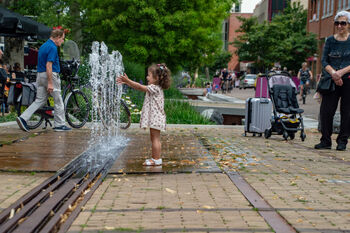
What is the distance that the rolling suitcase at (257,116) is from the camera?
10.8m

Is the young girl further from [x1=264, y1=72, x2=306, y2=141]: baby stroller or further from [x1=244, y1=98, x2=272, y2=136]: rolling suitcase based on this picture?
[x1=244, y1=98, x2=272, y2=136]: rolling suitcase

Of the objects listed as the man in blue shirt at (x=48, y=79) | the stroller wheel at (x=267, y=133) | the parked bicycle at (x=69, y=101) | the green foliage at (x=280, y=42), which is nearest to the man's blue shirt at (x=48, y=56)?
the man in blue shirt at (x=48, y=79)

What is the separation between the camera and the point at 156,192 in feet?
16.5

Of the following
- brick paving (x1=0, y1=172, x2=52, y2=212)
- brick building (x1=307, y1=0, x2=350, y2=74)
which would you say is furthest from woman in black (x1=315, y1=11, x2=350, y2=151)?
brick building (x1=307, y1=0, x2=350, y2=74)

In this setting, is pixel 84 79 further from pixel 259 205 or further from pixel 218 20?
pixel 259 205

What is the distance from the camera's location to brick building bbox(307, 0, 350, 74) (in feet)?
146

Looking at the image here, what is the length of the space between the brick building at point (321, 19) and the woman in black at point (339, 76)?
113 ft

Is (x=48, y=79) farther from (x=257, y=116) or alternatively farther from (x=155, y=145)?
(x=257, y=116)

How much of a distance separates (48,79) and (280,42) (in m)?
45.0

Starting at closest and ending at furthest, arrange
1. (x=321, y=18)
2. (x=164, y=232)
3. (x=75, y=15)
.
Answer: (x=164, y=232) < (x=75, y=15) < (x=321, y=18)

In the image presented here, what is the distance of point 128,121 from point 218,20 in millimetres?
12028

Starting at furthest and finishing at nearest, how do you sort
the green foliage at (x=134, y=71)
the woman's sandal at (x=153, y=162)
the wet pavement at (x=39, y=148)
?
the green foliage at (x=134, y=71)
the woman's sandal at (x=153, y=162)
the wet pavement at (x=39, y=148)

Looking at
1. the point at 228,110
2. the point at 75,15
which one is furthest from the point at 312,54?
the point at 228,110

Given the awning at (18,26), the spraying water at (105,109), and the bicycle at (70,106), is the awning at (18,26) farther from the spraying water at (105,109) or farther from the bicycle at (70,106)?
the bicycle at (70,106)
